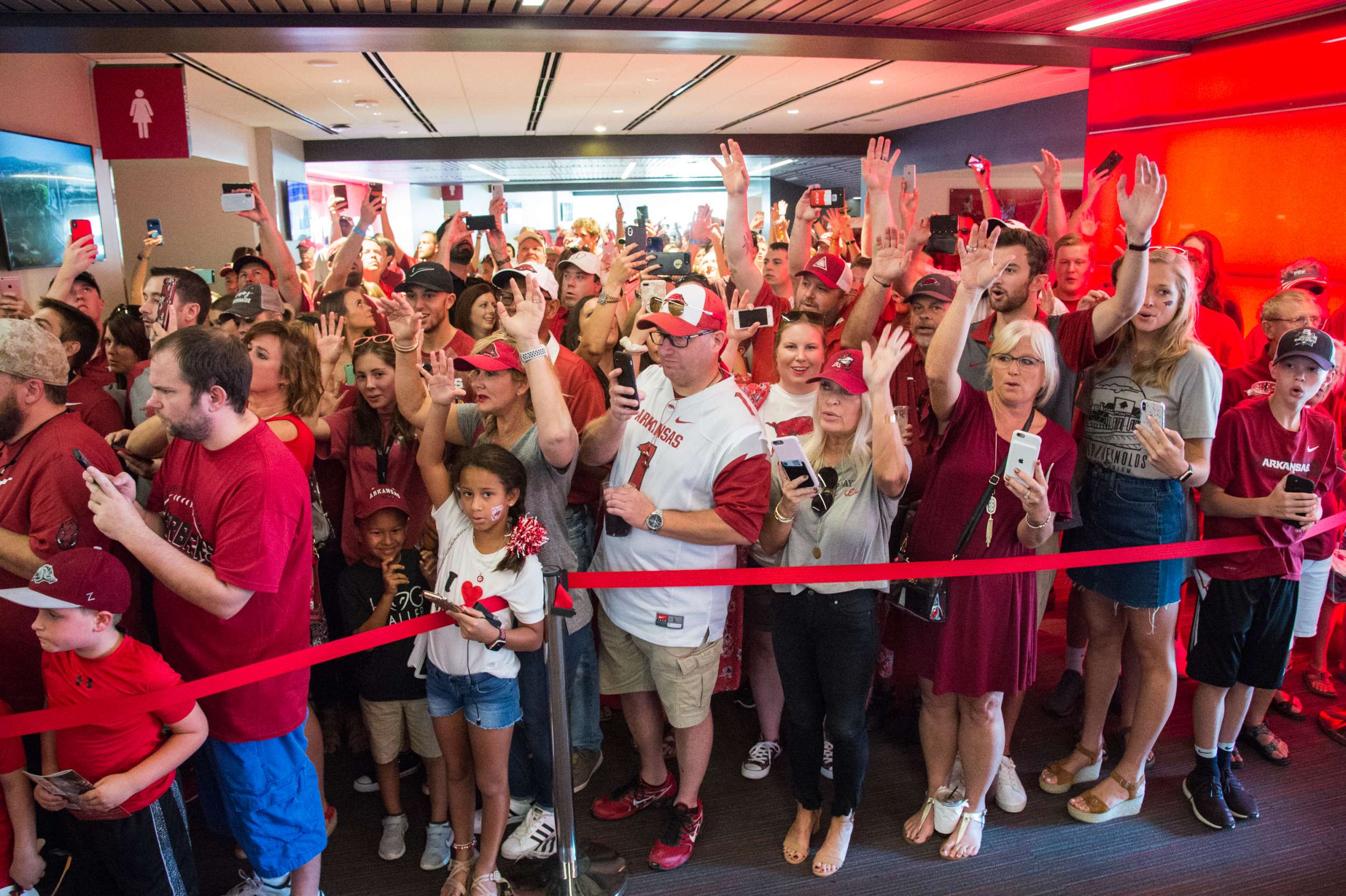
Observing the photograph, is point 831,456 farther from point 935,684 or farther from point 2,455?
point 2,455

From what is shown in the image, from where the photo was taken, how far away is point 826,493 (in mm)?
2666

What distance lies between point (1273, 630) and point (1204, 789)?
2.00 feet

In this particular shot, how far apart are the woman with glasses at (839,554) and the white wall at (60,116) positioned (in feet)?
19.8

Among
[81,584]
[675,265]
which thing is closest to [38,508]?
[81,584]

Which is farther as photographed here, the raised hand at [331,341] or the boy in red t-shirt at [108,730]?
the raised hand at [331,341]

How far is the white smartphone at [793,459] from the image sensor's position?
7.80 feet

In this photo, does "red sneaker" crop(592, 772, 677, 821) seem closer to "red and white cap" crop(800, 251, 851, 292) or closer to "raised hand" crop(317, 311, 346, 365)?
"raised hand" crop(317, 311, 346, 365)

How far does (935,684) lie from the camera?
2.73 m

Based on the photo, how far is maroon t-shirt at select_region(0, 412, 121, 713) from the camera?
2.21m

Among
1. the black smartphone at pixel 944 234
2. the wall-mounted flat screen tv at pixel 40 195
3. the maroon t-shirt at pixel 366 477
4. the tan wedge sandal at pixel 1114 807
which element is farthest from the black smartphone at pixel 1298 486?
the wall-mounted flat screen tv at pixel 40 195

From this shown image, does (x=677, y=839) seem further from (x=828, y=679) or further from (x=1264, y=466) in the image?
(x=1264, y=466)

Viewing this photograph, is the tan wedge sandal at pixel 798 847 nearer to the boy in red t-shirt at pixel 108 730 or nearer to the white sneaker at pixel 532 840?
the white sneaker at pixel 532 840

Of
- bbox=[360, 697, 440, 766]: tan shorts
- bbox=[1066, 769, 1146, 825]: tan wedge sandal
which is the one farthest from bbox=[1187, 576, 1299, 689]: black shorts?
bbox=[360, 697, 440, 766]: tan shorts

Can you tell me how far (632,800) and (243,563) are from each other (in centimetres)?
165
